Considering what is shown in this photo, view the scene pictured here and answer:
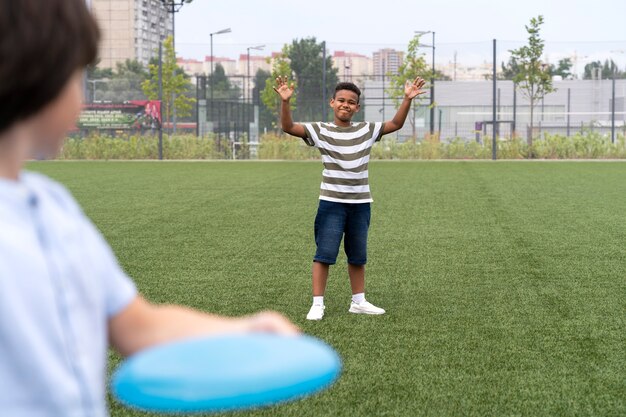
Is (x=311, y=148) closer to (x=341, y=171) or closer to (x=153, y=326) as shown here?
(x=341, y=171)

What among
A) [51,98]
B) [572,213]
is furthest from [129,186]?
[51,98]

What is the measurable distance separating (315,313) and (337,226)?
0.57 metres

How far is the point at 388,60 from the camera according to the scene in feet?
106

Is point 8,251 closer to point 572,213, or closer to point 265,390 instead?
point 265,390

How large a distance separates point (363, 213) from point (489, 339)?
118 centimetres

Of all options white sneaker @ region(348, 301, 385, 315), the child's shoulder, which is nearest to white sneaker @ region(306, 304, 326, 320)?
white sneaker @ region(348, 301, 385, 315)

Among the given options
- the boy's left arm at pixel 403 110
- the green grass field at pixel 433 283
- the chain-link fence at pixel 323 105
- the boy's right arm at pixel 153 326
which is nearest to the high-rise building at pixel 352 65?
the chain-link fence at pixel 323 105

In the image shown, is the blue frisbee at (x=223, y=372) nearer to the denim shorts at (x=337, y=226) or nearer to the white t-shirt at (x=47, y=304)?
the white t-shirt at (x=47, y=304)

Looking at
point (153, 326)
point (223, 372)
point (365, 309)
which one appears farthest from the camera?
point (365, 309)

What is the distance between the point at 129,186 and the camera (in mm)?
17484

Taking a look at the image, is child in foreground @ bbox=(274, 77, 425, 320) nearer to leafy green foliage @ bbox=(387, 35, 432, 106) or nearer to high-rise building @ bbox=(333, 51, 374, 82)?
leafy green foliage @ bbox=(387, 35, 432, 106)

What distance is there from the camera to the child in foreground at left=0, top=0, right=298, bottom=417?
1114 mm

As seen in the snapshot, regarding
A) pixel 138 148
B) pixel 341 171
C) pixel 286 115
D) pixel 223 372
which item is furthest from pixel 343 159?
pixel 138 148

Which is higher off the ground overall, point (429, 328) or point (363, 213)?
point (363, 213)
